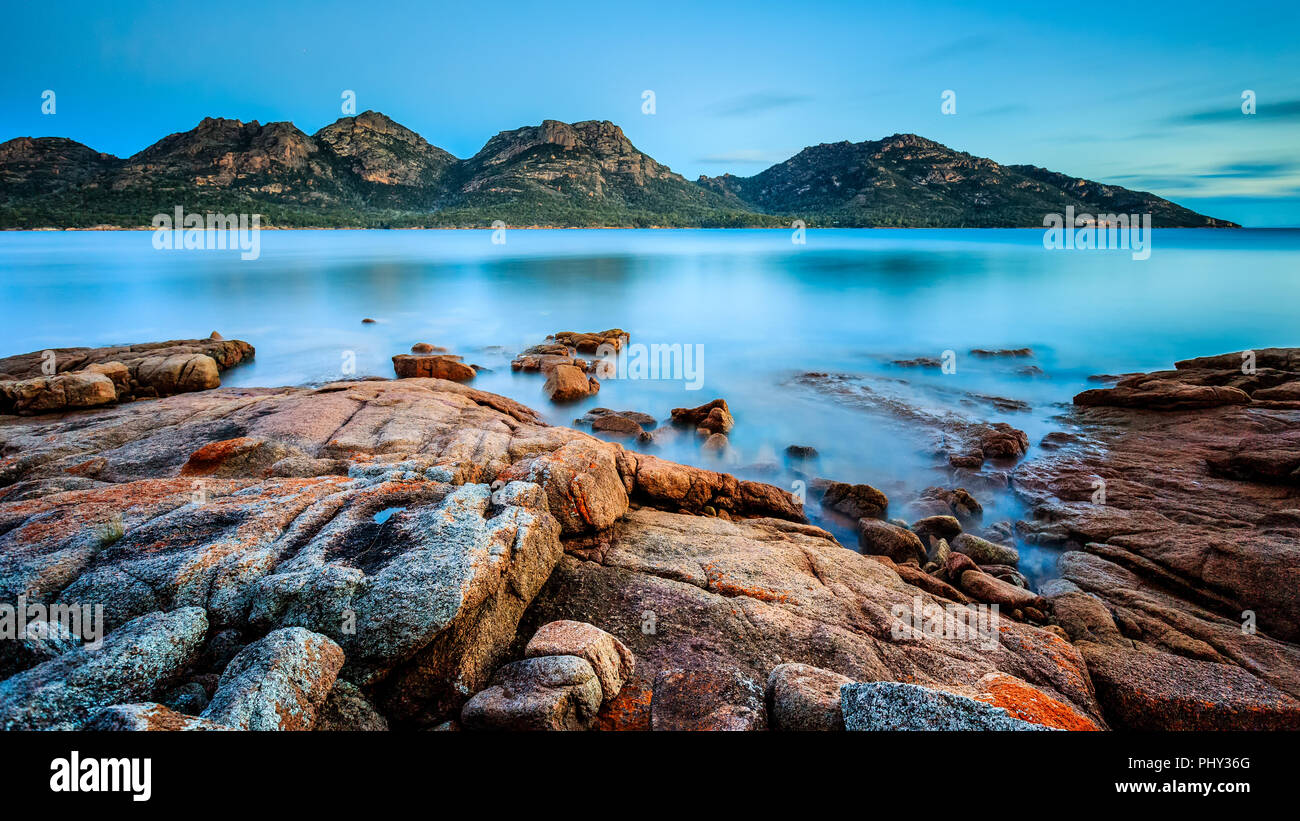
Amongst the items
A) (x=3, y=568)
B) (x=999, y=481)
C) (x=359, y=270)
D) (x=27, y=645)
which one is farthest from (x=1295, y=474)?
(x=359, y=270)

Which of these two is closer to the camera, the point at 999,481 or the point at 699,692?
the point at 699,692

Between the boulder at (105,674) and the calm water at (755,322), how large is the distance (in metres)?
10.3

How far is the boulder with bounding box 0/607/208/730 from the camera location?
9.53ft

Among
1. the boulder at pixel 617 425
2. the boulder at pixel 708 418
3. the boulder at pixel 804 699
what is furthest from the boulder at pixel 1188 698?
the boulder at pixel 617 425

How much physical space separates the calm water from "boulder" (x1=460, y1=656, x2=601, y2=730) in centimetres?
864

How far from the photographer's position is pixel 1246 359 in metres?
16.3

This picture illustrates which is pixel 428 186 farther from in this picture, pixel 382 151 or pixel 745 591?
pixel 745 591

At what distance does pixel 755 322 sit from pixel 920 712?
31.1 m

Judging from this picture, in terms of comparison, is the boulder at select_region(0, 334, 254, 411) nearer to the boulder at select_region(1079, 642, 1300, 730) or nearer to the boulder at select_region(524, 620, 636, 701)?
the boulder at select_region(524, 620, 636, 701)

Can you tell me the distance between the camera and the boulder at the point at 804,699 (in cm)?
354

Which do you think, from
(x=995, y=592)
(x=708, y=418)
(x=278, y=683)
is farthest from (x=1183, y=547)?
(x=278, y=683)

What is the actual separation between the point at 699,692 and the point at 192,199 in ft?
502

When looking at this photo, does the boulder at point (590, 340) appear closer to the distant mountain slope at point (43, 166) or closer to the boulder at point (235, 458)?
the boulder at point (235, 458)
